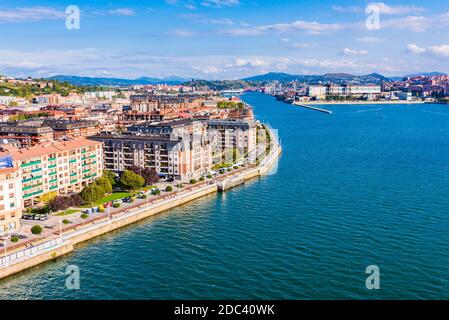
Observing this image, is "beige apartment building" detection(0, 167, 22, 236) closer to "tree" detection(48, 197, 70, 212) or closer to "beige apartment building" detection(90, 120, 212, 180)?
"tree" detection(48, 197, 70, 212)

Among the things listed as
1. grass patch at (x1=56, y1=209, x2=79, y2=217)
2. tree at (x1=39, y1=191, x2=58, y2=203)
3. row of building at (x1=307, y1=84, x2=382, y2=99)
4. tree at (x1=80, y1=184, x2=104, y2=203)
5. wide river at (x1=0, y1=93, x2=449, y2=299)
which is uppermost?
row of building at (x1=307, y1=84, x2=382, y2=99)

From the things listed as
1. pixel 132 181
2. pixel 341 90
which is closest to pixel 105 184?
pixel 132 181

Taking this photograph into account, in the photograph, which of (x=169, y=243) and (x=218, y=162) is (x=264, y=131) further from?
(x=169, y=243)

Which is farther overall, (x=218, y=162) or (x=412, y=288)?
(x=218, y=162)

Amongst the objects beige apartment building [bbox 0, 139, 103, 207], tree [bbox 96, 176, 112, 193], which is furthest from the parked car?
tree [bbox 96, 176, 112, 193]

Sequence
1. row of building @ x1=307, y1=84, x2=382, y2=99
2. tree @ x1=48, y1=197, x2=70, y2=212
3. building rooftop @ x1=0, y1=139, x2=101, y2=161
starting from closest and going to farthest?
tree @ x1=48, y1=197, x2=70, y2=212
building rooftop @ x1=0, y1=139, x2=101, y2=161
row of building @ x1=307, y1=84, x2=382, y2=99

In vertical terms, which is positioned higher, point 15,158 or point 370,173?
point 15,158
